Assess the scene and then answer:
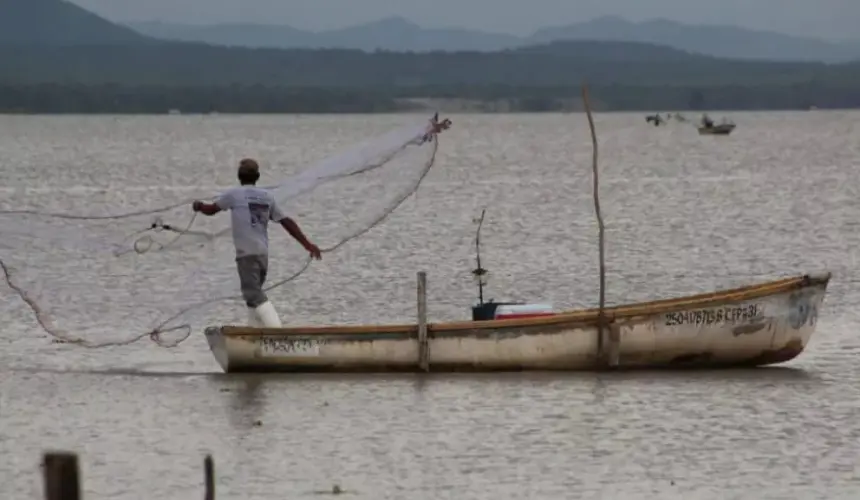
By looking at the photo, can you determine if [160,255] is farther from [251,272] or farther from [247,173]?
[247,173]

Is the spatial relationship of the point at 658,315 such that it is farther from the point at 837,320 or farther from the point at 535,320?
the point at 837,320

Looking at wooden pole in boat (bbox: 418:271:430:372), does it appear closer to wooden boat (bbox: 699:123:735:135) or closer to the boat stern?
the boat stern

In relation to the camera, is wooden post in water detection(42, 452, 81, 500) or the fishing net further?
the fishing net

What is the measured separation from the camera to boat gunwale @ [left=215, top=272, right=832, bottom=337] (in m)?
21.8

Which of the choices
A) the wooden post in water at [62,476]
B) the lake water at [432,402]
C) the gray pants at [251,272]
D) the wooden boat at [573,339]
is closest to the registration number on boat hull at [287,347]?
the wooden boat at [573,339]

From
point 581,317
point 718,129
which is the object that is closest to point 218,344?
point 581,317

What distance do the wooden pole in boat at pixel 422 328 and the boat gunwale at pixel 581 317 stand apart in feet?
0.28

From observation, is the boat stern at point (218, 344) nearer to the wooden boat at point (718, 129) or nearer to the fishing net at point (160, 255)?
the fishing net at point (160, 255)

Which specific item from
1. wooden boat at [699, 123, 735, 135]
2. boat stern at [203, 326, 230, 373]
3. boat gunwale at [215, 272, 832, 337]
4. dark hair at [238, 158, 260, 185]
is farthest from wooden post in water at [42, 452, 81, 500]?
wooden boat at [699, 123, 735, 135]

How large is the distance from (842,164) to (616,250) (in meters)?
64.0

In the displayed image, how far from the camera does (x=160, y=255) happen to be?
133 feet

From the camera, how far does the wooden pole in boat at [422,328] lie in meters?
21.9

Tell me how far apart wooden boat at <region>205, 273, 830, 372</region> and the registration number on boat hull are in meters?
0.01

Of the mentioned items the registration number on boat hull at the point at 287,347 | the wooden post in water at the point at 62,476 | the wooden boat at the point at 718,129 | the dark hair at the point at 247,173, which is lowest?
the registration number on boat hull at the point at 287,347
